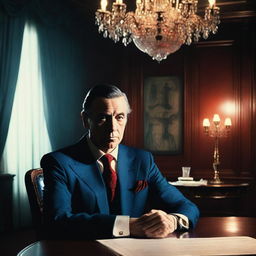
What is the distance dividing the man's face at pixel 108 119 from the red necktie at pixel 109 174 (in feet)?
0.21

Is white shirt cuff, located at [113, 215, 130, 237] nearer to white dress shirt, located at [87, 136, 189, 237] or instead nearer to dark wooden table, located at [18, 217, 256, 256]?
white dress shirt, located at [87, 136, 189, 237]

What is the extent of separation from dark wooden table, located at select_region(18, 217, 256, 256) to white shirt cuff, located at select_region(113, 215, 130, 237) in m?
0.13

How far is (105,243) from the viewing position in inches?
67.9

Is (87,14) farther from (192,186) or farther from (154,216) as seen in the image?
(154,216)

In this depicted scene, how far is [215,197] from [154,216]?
3811 millimetres

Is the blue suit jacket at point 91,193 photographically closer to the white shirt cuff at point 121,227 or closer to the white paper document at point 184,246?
the white shirt cuff at point 121,227

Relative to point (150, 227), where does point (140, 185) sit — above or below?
above

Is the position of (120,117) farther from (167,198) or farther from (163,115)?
(163,115)

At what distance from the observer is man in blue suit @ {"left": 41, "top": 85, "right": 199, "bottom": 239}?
2.04m

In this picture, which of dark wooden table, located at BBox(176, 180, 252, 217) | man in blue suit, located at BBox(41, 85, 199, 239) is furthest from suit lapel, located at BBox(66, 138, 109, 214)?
dark wooden table, located at BBox(176, 180, 252, 217)

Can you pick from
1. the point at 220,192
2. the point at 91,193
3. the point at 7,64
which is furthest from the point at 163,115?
the point at 91,193

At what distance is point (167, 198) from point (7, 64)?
3957 millimetres

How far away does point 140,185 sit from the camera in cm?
232

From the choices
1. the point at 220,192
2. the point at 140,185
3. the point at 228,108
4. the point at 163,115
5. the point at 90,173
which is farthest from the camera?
the point at 163,115
